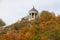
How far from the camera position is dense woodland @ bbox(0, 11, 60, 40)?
60.6 m

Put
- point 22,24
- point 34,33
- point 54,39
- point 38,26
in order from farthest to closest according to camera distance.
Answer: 1. point 22,24
2. point 38,26
3. point 34,33
4. point 54,39

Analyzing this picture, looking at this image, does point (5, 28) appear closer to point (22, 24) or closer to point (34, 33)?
point (22, 24)

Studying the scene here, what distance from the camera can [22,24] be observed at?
75.1 metres

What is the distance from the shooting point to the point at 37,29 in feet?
220

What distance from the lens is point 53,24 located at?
2773 inches

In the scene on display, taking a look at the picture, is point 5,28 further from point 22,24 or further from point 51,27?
point 51,27

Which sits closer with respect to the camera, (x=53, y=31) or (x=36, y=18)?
(x=53, y=31)

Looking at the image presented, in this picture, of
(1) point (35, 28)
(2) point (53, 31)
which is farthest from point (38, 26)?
(2) point (53, 31)

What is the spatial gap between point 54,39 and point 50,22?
42.1 ft

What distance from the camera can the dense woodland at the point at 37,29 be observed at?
199 ft

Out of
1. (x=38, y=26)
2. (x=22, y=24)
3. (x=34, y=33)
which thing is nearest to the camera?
(x=34, y=33)

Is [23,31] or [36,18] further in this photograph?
[36,18]

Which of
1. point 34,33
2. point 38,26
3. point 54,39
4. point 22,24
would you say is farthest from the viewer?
point 22,24

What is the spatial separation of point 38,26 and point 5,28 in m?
10.0
